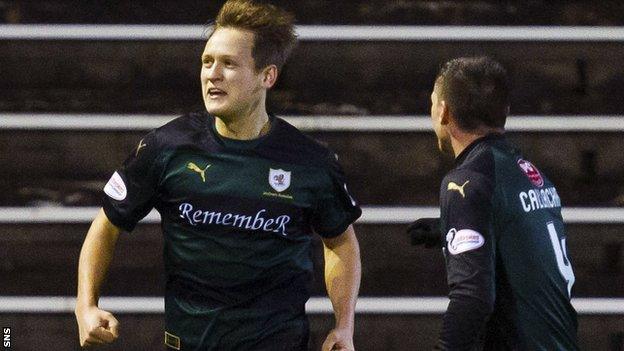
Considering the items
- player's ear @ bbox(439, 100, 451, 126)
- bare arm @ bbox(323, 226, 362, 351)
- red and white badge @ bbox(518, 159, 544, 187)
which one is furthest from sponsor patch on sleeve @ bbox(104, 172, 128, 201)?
red and white badge @ bbox(518, 159, 544, 187)

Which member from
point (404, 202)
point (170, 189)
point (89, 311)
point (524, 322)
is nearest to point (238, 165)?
point (170, 189)

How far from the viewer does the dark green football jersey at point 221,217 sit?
517 cm

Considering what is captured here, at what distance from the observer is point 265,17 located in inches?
211

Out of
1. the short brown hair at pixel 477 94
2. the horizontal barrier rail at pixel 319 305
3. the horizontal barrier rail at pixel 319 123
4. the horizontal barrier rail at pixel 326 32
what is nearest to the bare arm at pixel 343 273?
the short brown hair at pixel 477 94

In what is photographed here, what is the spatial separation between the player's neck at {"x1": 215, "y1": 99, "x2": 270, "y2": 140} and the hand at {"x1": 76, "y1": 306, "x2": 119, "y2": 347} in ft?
2.52

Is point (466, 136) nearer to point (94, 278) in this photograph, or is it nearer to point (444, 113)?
point (444, 113)

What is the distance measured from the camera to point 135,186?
5215 mm

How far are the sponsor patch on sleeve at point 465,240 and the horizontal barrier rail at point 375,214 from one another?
2685 mm

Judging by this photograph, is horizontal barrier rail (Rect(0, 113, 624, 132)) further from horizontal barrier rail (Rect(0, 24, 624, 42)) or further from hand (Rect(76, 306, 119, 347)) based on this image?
hand (Rect(76, 306, 119, 347))

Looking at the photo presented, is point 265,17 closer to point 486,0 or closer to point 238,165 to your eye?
point 238,165

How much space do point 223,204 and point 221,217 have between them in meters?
0.05

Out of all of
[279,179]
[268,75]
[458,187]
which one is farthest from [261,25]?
[458,187]

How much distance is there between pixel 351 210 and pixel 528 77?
2506mm

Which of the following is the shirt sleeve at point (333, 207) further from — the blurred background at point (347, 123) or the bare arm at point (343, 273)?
the blurred background at point (347, 123)
